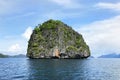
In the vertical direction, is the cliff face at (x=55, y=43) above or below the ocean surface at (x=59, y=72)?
above

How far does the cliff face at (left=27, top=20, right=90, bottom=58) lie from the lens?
562 feet

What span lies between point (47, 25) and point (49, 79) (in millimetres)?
125041

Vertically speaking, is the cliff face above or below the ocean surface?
above

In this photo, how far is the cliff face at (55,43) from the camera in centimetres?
17141

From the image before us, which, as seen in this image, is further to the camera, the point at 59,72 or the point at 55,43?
the point at 55,43

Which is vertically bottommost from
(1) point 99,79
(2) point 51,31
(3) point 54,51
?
(1) point 99,79

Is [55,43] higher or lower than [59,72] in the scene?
higher

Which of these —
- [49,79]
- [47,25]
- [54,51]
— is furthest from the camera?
[47,25]

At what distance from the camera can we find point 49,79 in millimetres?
58156

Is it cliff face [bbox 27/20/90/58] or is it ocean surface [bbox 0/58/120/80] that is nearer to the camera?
ocean surface [bbox 0/58/120/80]

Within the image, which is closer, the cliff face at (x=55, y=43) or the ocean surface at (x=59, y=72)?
the ocean surface at (x=59, y=72)

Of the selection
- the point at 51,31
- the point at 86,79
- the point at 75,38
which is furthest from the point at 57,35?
the point at 86,79

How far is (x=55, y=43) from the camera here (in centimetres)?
17300

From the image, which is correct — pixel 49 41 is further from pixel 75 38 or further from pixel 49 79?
pixel 49 79
